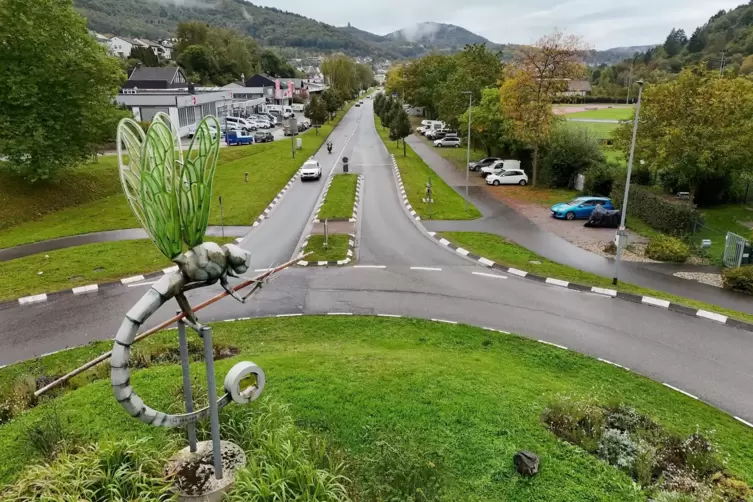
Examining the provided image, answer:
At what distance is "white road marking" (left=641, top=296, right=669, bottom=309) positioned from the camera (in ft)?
56.4

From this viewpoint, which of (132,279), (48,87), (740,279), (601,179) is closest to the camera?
(740,279)

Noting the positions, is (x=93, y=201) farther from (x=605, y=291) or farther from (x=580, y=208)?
(x=605, y=291)

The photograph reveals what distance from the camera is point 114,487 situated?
722cm

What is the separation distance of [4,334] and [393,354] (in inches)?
447

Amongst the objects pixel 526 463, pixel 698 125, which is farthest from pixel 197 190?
pixel 698 125

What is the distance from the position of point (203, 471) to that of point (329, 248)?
15.0 metres

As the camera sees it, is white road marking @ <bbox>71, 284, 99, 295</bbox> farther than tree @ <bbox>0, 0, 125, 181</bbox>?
No

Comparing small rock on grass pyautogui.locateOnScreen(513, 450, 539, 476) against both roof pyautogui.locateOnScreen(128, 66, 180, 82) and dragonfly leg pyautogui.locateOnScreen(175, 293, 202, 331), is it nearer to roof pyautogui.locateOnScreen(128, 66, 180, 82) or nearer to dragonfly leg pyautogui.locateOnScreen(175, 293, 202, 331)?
dragonfly leg pyautogui.locateOnScreen(175, 293, 202, 331)

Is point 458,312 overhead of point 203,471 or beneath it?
beneath

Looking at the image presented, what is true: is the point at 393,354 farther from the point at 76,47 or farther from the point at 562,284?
the point at 76,47

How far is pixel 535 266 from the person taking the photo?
20812 mm

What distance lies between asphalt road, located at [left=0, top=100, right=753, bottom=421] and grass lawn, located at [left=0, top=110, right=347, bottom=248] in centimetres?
831

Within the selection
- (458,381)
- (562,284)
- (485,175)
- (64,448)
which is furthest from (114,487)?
(485,175)

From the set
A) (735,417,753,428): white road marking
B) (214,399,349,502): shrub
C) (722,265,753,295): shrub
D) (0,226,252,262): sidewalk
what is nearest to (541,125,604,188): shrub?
(722,265,753,295): shrub
